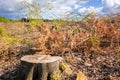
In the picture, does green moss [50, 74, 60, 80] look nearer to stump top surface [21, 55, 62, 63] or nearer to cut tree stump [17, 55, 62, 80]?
cut tree stump [17, 55, 62, 80]

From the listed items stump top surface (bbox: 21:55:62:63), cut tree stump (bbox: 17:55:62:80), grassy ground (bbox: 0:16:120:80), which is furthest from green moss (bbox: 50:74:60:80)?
grassy ground (bbox: 0:16:120:80)

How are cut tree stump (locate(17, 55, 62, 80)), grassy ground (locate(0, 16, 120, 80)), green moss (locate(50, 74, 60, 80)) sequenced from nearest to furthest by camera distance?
cut tree stump (locate(17, 55, 62, 80)), green moss (locate(50, 74, 60, 80)), grassy ground (locate(0, 16, 120, 80))

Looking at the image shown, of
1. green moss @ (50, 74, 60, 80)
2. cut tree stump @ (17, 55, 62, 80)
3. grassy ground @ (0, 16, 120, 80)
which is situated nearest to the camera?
cut tree stump @ (17, 55, 62, 80)

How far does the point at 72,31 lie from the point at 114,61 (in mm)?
1418

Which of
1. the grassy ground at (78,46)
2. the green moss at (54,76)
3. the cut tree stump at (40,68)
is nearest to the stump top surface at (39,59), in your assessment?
the cut tree stump at (40,68)

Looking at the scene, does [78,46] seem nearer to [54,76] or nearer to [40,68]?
[54,76]

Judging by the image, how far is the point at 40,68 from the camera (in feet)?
22.6

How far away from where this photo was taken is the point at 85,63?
7602 mm

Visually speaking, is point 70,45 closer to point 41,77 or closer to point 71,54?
point 71,54

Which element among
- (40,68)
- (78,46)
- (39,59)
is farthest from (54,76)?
(78,46)

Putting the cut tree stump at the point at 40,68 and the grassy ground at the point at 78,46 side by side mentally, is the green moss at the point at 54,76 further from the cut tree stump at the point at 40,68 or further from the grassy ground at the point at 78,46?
the grassy ground at the point at 78,46

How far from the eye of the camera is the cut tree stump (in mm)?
6855

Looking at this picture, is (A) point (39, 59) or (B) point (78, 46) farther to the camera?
(B) point (78, 46)

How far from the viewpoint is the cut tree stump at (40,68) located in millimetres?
6855
